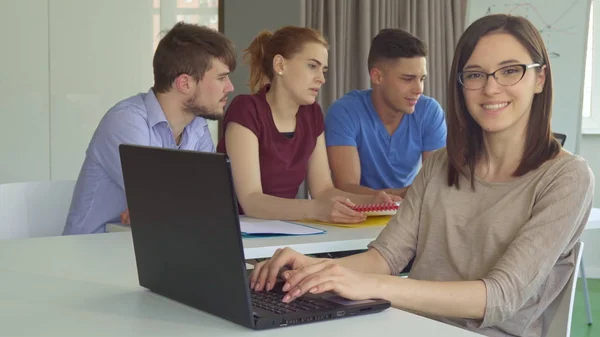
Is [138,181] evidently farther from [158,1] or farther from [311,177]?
[158,1]

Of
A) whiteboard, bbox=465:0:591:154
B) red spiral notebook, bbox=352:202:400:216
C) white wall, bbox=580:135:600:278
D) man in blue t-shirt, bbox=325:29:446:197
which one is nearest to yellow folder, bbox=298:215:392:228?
red spiral notebook, bbox=352:202:400:216

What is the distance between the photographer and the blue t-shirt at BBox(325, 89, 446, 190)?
334cm

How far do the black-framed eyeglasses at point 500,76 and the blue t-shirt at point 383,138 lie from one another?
161 centimetres

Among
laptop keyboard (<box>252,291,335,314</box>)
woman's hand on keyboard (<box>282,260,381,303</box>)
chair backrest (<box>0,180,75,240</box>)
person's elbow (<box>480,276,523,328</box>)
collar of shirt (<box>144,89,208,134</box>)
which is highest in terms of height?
collar of shirt (<box>144,89,208,134</box>)

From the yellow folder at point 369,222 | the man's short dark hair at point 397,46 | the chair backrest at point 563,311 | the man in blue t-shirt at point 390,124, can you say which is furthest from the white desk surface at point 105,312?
the man's short dark hair at point 397,46

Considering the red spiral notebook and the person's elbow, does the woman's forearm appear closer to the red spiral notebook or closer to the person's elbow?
the person's elbow

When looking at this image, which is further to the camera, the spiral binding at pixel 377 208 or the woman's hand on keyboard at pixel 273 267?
the spiral binding at pixel 377 208

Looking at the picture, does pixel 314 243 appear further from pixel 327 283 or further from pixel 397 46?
pixel 397 46

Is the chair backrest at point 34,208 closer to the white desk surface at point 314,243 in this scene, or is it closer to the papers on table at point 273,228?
the papers on table at point 273,228

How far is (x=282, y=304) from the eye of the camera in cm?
125

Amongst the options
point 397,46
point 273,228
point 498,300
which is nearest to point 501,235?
point 498,300

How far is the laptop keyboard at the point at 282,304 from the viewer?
122 cm

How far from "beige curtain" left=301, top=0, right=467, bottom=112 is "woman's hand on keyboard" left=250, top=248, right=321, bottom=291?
3111 millimetres

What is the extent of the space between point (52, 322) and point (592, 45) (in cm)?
482
